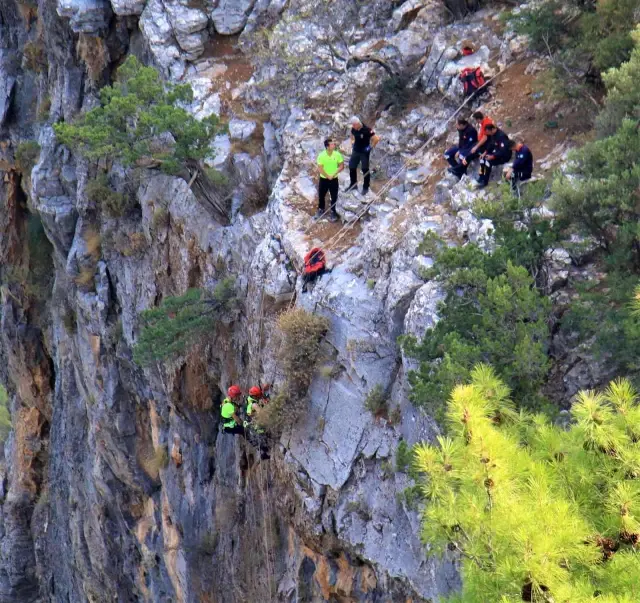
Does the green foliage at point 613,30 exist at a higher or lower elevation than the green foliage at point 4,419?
higher

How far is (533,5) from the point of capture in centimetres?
1435

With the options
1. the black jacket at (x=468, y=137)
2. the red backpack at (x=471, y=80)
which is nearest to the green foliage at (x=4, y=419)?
the red backpack at (x=471, y=80)

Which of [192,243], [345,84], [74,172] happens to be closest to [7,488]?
[74,172]

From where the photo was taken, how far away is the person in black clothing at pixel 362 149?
45.4 feet

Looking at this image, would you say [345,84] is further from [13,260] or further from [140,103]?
[13,260]

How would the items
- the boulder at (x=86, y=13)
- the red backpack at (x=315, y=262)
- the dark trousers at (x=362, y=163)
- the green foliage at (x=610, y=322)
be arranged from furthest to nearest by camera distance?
1. the boulder at (x=86, y=13)
2. the dark trousers at (x=362, y=163)
3. the red backpack at (x=315, y=262)
4. the green foliage at (x=610, y=322)

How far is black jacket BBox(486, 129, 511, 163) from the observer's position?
40.0 feet

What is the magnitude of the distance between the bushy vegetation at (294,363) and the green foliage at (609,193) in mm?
4110

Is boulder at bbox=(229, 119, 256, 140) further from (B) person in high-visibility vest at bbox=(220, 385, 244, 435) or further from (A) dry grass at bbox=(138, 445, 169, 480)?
(A) dry grass at bbox=(138, 445, 169, 480)

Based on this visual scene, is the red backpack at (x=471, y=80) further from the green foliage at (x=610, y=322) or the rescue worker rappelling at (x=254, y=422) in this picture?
the rescue worker rappelling at (x=254, y=422)

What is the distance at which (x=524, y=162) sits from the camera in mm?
11703

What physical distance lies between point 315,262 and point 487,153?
3.03 m

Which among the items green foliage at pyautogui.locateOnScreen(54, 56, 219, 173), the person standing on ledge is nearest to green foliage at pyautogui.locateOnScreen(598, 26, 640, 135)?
the person standing on ledge

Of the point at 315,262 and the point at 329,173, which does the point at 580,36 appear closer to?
the point at 329,173
